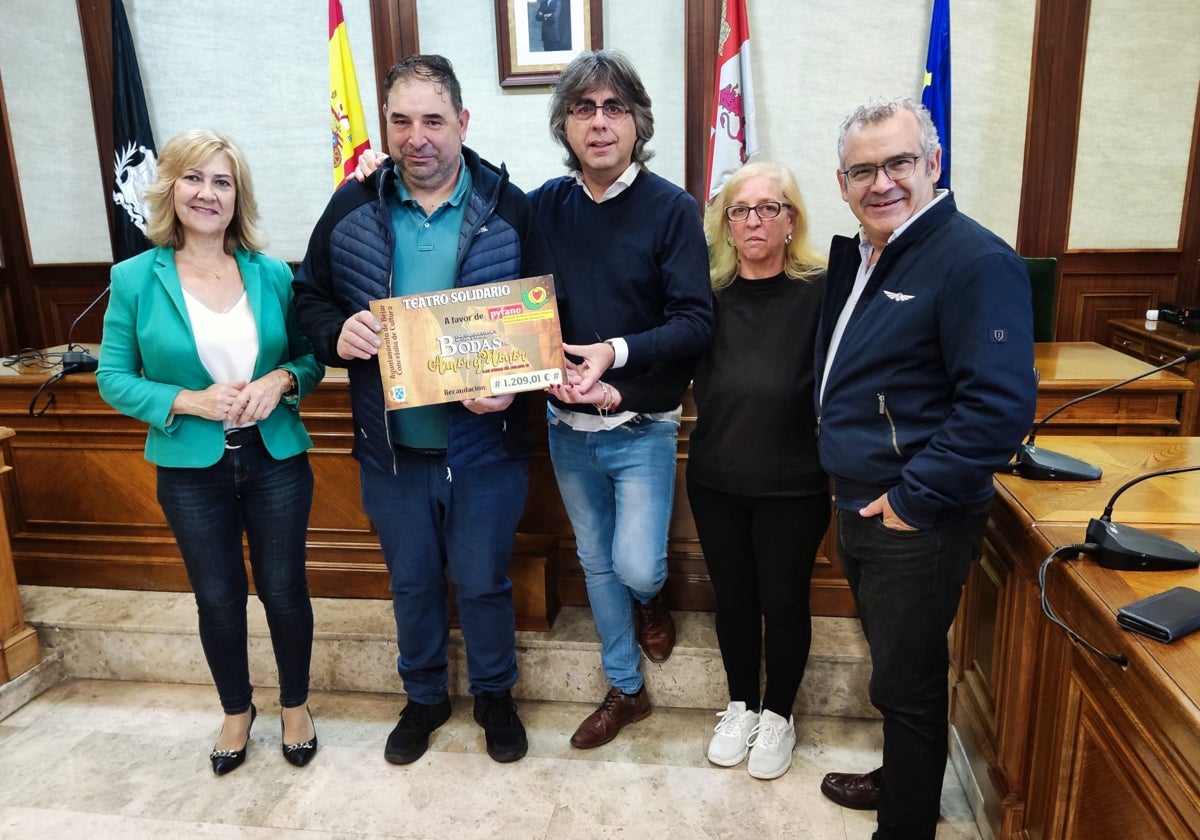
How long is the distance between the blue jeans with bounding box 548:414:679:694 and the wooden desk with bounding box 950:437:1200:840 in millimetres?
721

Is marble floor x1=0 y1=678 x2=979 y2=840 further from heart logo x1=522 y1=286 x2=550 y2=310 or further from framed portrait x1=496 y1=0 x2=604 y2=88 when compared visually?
framed portrait x1=496 y1=0 x2=604 y2=88

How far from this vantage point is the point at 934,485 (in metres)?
1.29

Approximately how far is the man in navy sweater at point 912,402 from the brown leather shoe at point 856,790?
0.27 m

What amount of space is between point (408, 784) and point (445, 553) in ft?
1.92

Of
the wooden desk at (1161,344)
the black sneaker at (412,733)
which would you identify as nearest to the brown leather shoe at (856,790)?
the black sneaker at (412,733)

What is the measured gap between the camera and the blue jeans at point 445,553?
73.6 inches

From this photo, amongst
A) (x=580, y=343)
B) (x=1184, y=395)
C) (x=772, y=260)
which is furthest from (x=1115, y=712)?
(x=1184, y=395)

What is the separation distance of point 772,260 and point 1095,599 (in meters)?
0.89

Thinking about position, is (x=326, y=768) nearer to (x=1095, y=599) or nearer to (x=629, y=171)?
(x=629, y=171)

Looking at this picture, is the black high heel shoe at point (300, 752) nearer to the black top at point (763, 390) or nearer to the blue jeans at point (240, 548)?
the blue jeans at point (240, 548)

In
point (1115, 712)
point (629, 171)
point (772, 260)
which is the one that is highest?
point (629, 171)

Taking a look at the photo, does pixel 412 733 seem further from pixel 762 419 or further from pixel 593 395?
pixel 762 419

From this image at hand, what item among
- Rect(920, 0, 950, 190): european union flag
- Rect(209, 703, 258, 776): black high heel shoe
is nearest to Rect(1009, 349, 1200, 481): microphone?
Rect(209, 703, 258, 776): black high heel shoe

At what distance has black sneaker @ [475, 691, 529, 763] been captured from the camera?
2.06 m
